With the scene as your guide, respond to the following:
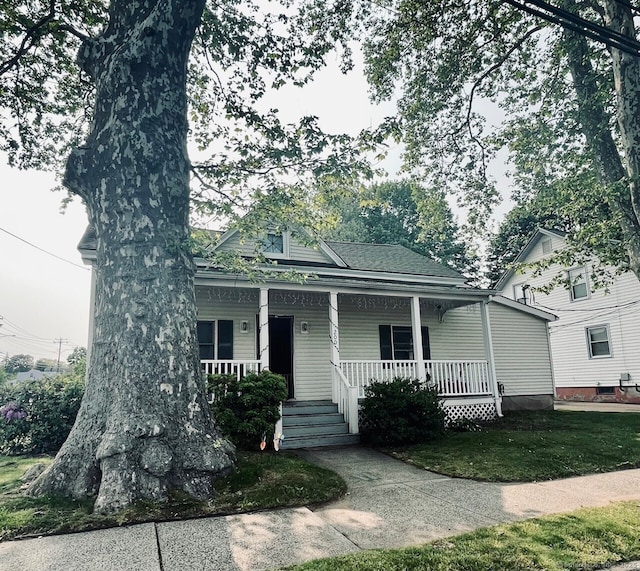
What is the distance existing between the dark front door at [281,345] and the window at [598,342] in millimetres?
14932

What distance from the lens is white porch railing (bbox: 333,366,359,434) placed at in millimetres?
9438

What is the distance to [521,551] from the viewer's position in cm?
343

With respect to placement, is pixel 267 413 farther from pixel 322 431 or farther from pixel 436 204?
pixel 436 204

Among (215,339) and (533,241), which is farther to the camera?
(533,241)

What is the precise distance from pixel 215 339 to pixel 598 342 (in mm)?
17107

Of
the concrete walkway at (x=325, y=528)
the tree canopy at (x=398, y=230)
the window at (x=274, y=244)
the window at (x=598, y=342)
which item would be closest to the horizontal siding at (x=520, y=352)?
the window at (x=598, y=342)

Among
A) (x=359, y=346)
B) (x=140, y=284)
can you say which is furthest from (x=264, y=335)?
(x=140, y=284)

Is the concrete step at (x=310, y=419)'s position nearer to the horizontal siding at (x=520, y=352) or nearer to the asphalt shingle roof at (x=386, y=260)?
the asphalt shingle roof at (x=386, y=260)

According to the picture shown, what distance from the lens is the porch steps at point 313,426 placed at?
28.9 feet

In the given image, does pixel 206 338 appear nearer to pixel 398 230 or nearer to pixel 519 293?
pixel 519 293

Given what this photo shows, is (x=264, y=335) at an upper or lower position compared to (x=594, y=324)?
lower

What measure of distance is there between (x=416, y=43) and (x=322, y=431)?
31.1 feet

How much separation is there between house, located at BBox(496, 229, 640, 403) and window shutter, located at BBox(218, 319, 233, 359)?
1136cm

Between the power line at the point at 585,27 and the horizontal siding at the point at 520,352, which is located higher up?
the power line at the point at 585,27
